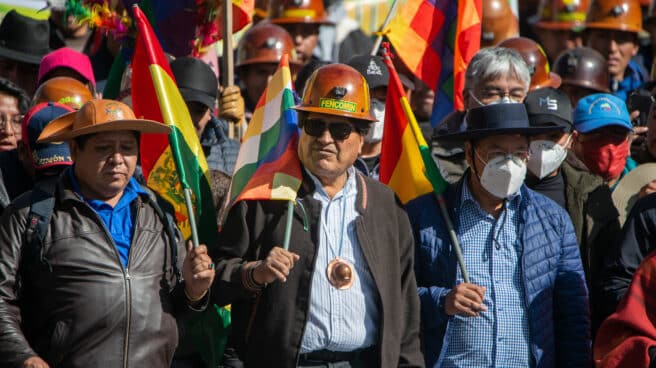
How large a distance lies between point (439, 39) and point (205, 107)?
78.9 inches

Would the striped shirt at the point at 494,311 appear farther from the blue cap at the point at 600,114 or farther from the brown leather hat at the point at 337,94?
the blue cap at the point at 600,114

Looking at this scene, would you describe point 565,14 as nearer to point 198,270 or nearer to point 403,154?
point 403,154

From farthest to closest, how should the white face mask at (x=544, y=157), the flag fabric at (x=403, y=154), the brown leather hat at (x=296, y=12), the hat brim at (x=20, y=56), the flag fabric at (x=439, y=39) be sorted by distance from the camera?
the brown leather hat at (x=296, y=12)
the hat brim at (x=20, y=56)
the flag fabric at (x=439, y=39)
the white face mask at (x=544, y=157)
the flag fabric at (x=403, y=154)

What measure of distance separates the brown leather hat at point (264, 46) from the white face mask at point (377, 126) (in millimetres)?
2471

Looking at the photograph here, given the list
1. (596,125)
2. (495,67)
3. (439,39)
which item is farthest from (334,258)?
(439,39)

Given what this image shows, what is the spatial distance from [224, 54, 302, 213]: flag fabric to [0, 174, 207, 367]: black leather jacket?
72 cm

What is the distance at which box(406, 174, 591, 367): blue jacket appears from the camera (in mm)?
6105

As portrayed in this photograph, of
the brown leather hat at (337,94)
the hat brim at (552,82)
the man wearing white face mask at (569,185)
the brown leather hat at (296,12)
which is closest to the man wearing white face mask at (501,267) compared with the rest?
the man wearing white face mask at (569,185)

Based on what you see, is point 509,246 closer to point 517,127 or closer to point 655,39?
point 517,127

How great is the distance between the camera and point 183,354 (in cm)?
640

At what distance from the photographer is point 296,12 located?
1139 centimetres

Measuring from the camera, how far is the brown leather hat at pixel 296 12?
11352 millimetres

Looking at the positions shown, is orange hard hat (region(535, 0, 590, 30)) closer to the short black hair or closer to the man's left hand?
the short black hair

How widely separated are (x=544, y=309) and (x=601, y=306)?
0.37 metres
